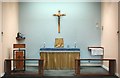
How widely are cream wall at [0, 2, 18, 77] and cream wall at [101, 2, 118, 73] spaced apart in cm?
308

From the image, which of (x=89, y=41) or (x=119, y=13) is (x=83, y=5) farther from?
(x=119, y=13)

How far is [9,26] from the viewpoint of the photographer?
7.65m

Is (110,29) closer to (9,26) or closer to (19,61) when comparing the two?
(19,61)

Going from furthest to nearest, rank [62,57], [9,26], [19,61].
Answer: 1. [62,57]
2. [9,26]
3. [19,61]

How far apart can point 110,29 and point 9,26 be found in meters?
3.17

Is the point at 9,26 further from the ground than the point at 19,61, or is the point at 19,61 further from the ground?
the point at 9,26

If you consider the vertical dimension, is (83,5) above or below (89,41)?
above

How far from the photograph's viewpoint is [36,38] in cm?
902

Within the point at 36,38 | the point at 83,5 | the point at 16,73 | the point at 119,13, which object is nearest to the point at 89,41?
the point at 83,5

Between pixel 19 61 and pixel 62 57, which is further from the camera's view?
pixel 62 57

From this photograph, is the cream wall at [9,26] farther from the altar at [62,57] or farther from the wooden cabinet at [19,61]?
the altar at [62,57]

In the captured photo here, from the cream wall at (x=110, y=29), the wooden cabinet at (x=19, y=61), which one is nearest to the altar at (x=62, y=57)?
the wooden cabinet at (x=19, y=61)

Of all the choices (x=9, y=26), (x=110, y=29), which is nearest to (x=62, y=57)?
(x=110, y=29)

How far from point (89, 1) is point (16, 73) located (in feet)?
12.7
